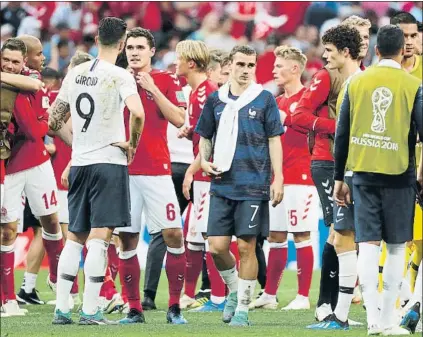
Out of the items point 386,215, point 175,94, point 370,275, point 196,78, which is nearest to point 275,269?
point 196,78

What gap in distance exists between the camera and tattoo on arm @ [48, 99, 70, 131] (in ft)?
31.1

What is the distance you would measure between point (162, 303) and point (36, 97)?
106 inches

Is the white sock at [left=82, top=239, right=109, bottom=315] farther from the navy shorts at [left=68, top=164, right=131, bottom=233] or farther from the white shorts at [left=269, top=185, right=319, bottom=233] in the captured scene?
the white shorts at [left=269, top=185, right=319, bottom=233]

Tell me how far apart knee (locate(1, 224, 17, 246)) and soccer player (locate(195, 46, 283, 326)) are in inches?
89.2

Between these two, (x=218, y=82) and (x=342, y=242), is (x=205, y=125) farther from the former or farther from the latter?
(x=218, y=82)

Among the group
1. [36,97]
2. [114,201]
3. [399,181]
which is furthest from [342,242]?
[36,97]

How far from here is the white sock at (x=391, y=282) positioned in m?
8.48

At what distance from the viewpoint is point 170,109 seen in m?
9.91

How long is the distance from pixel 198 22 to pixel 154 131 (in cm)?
1097

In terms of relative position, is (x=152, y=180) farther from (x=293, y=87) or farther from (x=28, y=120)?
(x=293, y=87)

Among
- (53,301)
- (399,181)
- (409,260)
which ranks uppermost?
(399,181)

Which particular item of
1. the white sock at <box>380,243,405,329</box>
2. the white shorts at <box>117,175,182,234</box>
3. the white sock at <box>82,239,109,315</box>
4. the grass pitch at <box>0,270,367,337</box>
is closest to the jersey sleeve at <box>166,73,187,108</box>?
the white shorts at <box>117,175,182,234</box>

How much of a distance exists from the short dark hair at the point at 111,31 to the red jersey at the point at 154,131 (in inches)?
39.1

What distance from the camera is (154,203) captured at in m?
10.2
